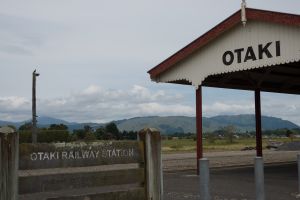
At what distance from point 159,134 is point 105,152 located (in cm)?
88

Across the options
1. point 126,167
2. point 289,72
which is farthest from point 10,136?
point 289,72

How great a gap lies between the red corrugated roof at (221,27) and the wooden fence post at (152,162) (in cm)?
875

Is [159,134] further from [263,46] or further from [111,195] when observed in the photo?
[263,46]

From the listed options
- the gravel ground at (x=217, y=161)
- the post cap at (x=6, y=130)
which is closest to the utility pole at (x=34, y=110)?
the gravel ground at (x=217, y=161)

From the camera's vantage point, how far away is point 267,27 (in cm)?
1541

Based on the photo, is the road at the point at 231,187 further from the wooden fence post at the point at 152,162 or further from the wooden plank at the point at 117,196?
the wooden plank at the point at 117,196

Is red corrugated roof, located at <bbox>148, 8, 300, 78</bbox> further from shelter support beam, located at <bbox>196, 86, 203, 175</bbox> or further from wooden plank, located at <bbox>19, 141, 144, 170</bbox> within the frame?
wooden plank, located at <bbox>19, 141, 144, 170</bbox>

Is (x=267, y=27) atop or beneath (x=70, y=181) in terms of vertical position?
atop

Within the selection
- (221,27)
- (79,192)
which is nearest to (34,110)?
(221,27)

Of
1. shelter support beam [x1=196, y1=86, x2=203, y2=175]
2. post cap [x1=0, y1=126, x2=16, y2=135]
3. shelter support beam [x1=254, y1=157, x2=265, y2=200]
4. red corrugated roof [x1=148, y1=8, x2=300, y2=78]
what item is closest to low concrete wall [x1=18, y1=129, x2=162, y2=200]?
post cap [x1=0, y1=126, x2=16, y2=135]

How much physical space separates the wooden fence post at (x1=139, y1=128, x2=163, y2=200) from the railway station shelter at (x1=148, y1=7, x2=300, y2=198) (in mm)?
8750

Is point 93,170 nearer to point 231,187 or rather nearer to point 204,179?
point 204,179

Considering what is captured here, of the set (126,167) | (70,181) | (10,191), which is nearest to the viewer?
(10,191)

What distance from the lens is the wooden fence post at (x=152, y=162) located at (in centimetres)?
687
